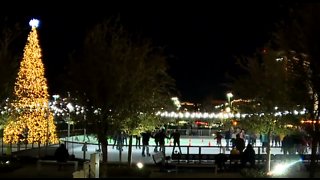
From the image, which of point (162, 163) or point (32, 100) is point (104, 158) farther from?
point (32, 100)

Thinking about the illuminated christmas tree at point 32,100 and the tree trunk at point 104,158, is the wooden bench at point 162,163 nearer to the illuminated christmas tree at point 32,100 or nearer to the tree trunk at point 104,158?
the tree trunk at point 104,158

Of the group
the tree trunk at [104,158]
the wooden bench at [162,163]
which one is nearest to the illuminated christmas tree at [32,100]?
the wooden bench at [162,163]

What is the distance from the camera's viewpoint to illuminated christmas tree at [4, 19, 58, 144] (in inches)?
1324

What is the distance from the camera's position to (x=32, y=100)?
33969 mm

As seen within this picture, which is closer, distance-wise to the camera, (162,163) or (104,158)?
(104,158)

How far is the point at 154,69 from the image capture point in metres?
22.2

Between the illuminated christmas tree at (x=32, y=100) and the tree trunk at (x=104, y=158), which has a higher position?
the illuminated christmas tree at (x=32, y=100)

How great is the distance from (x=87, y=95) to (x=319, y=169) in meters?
10.8

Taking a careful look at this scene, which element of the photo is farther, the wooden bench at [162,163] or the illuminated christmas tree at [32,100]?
the illuminated christmas tree at [32,100]

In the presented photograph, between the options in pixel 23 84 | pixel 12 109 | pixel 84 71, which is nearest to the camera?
pixel 84 71

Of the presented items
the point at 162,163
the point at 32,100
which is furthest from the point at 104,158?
the point at 32,100

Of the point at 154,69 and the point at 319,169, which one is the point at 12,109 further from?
the point at 319,169

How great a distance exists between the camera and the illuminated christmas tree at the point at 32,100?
3362 cm

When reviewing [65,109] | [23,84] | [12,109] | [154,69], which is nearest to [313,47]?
[154,69]
